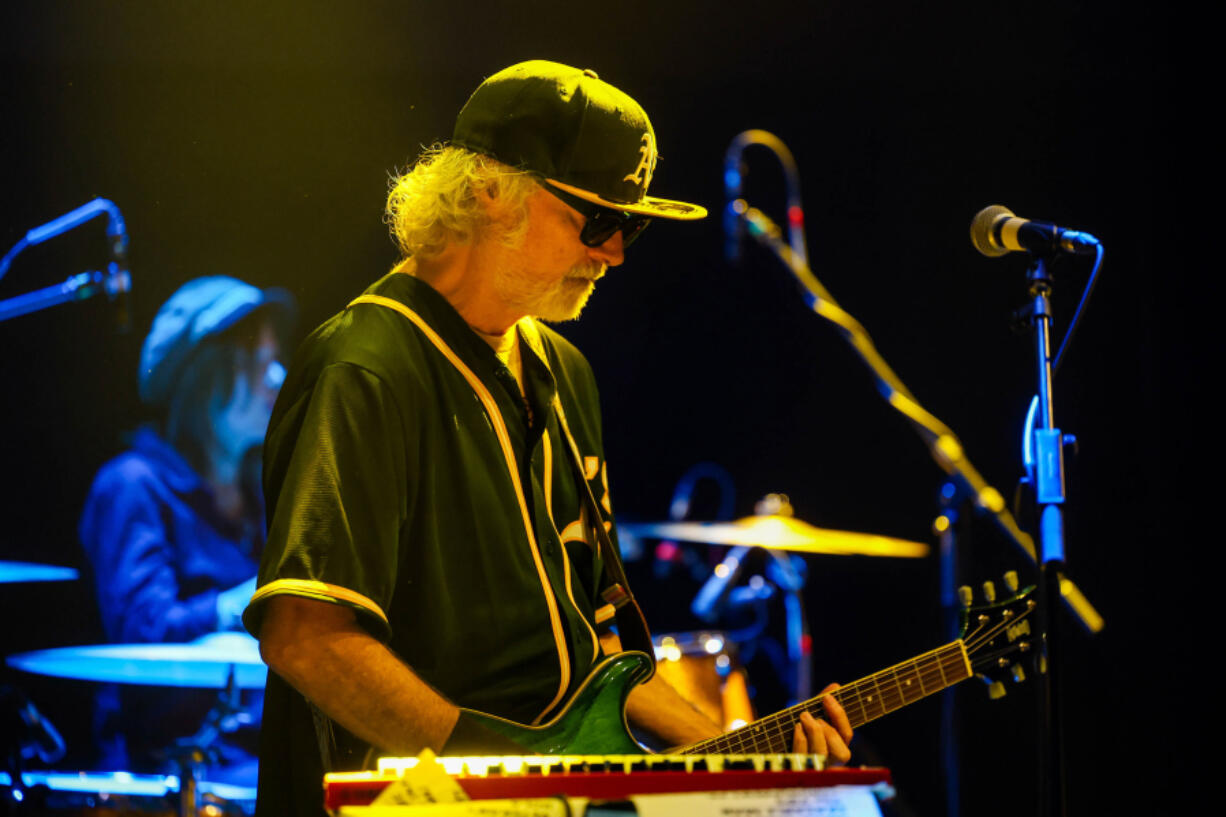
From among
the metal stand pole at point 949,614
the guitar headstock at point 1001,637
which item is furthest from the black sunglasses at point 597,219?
the metal stand pole at point 949,614

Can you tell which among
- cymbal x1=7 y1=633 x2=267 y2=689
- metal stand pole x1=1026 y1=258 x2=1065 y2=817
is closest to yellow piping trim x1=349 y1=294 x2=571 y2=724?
metal stand pole x1=1026 y1=258 x2=1065 y2=817

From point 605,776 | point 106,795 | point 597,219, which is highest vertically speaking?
point 597,219

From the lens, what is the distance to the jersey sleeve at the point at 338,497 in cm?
174

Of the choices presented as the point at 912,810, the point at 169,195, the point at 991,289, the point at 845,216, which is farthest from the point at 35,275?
the point at 912,810

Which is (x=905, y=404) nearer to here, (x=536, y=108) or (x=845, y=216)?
(x=845, y=216)

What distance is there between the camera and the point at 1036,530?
2.37 meters

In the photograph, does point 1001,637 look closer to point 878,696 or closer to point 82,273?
point 878,696

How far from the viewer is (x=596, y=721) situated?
2.03 meters

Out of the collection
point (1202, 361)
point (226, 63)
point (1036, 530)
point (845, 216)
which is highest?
point (226, 63)

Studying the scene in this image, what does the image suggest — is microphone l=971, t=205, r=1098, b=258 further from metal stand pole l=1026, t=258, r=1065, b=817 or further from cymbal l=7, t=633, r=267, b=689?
cymbal l=7, t=633, r=267, b=689

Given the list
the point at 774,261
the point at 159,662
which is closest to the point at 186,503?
the point at 159,662

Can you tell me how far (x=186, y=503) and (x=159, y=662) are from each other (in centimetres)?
68

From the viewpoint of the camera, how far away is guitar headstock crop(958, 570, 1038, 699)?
234 centimetres

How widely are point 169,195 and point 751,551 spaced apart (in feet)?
9.53
